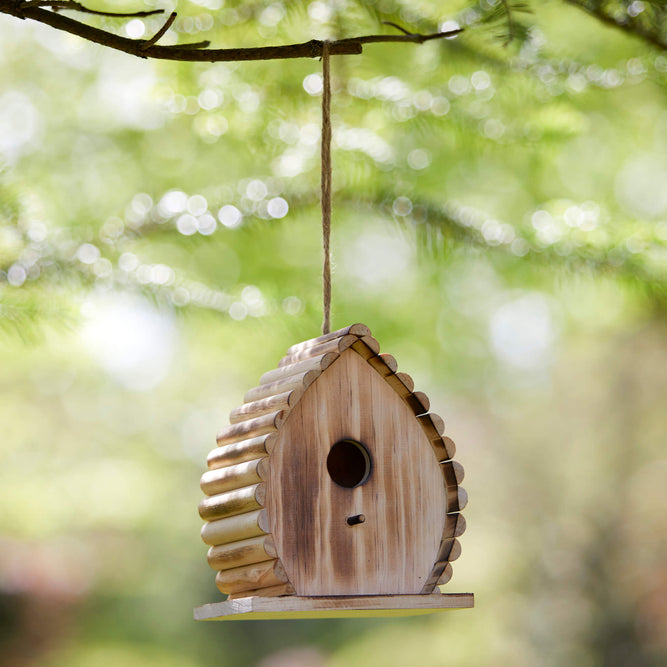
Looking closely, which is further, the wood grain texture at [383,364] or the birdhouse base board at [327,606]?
the wood grain texture at [383,364]

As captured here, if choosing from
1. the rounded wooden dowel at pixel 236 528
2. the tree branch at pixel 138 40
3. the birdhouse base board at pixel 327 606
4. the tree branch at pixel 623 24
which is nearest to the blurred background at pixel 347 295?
the tree branch at pixel 623 24

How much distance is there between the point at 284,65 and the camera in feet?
6.72

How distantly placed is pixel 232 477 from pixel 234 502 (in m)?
0.03

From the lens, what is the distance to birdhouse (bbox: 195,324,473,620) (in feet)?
3.38

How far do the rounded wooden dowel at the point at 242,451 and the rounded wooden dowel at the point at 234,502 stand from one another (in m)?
0.04

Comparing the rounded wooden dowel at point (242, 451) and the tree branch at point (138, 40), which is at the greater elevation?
the tree branch at point (138, 40)

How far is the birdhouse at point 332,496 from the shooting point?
40.6 inches

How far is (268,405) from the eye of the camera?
3.58ft

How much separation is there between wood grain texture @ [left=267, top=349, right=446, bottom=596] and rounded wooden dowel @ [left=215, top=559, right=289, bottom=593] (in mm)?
16

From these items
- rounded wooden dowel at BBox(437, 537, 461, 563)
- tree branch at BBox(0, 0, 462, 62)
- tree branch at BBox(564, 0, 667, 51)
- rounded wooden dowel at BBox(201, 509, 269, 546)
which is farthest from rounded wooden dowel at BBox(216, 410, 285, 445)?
tree branch at BBox(564, 0, 667, 51)

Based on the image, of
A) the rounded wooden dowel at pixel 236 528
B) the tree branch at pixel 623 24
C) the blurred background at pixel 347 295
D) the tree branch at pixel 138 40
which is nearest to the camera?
the tree branch at pixel 138 40

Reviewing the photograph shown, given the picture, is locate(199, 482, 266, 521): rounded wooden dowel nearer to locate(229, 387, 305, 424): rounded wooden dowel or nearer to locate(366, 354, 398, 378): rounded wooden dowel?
locate(229, 387, 305, 424): rounded wooden dowel

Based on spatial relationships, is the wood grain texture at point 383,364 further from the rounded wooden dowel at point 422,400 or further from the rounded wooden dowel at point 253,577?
the rounded wooden dowel at point 253,577

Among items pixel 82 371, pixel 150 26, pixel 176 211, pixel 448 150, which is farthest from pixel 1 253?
pixel 82 371
